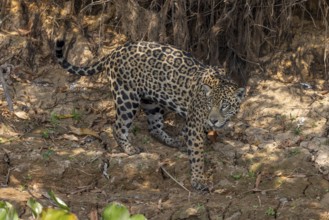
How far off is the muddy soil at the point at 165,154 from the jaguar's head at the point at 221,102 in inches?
25.8

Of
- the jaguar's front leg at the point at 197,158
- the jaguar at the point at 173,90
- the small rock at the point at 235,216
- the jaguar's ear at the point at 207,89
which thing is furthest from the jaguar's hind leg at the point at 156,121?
the small rock at the point at 235,216

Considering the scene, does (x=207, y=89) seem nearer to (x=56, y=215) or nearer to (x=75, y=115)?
(x=75, y=115)

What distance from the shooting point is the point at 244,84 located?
846 cm

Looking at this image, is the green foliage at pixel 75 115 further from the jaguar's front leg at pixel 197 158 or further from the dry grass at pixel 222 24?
the jaguar's front leg at pixel 197 158

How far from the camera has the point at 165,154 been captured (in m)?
7.62

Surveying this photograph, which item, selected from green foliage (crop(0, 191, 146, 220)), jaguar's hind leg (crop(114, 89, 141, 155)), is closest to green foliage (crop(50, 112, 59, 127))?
jaguar's hind leg (crop(114, 89, 141, 155))

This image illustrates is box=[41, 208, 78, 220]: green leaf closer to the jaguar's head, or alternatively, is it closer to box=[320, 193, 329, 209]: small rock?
the jaguar's head

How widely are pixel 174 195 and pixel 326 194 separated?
60.0 inches

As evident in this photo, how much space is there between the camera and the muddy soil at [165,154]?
680 cm

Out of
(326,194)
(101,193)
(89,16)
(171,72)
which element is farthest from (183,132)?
(89,16)

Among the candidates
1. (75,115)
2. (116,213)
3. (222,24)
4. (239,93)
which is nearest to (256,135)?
(239,93)

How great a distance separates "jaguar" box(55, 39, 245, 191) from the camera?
23.0 feet

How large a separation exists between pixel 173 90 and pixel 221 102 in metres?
0.66

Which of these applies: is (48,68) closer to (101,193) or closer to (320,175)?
(101,193)
